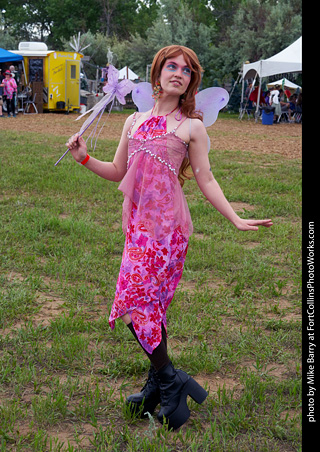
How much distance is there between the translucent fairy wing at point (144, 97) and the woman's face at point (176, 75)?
0.26 meters

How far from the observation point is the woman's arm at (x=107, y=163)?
114 inches

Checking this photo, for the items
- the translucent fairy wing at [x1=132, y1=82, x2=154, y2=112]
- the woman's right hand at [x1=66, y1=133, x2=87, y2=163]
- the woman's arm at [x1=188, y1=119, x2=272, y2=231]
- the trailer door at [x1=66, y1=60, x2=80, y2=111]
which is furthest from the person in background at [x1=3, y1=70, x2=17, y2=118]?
the woman's arm at [x1=188, y1=119, x2=272, y2=231]

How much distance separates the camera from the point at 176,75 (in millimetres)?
2773

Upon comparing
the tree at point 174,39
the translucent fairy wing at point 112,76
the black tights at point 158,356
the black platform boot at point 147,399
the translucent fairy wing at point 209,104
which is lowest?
the black platform boot at point 147,399

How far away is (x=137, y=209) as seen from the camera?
2824mm

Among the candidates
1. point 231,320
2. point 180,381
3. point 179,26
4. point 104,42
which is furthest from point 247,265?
point 104,42

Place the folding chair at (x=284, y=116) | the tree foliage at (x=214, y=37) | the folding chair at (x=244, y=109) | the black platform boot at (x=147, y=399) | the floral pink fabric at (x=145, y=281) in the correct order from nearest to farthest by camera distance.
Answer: the floral pink fabric at (x=145, y=281), the black platform boot at (x=147, y=399), the folding chair at (x=284, y=116), the folding chair at (x=244, y=109), the tree foliage at (x=214, y=37)

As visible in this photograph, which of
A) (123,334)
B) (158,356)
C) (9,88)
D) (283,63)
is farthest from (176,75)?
(283,63)

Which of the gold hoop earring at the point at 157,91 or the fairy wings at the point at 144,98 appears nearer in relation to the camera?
the gold hoop earring at the point at 157,91

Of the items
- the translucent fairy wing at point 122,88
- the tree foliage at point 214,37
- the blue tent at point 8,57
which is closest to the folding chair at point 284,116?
the tree foliage at point 214,37

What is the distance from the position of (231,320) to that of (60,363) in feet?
4.60

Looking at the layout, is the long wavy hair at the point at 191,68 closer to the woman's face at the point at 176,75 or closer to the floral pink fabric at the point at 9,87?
the woman's face at the point at 176,75

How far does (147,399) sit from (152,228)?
3.10 feet

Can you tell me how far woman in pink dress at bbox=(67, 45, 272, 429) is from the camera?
108 inches
